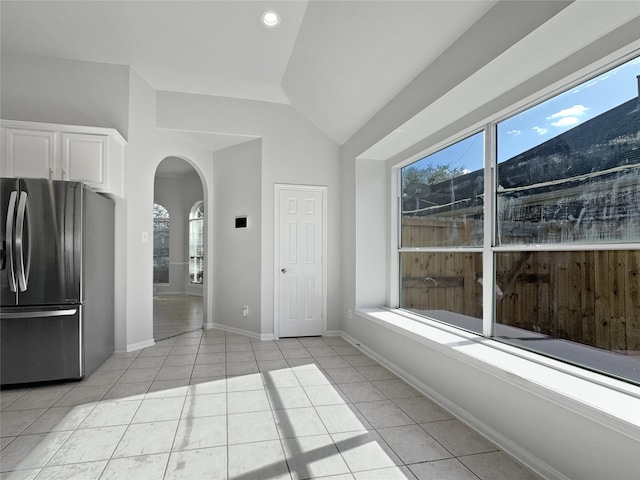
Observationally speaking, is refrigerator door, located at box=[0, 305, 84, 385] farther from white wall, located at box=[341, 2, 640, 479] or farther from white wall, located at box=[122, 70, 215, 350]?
white wall, located at box=[341, 2, 640, 479]

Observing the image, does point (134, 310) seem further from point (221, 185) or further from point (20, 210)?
point (221, 185)

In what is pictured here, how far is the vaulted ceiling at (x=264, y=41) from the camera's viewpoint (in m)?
2.65

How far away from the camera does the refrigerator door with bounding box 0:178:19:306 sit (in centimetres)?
301

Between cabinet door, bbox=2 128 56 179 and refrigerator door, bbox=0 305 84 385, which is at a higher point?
cabinet door, bbox=2 128 56 179

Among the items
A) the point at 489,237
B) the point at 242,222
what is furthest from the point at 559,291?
the point at 242,222

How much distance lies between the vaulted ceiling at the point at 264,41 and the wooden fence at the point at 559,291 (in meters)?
1.51

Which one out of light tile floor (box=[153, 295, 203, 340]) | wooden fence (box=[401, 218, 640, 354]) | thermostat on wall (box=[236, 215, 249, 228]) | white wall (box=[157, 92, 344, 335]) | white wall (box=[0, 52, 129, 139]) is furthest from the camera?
light tile floor (box=[153, 295, 203, 340])

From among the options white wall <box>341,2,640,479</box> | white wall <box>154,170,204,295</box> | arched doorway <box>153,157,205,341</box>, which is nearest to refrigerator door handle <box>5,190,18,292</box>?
white wall <box>341,2,640,479</box>

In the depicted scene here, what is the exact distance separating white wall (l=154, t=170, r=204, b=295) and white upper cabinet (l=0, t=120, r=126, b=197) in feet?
18.6

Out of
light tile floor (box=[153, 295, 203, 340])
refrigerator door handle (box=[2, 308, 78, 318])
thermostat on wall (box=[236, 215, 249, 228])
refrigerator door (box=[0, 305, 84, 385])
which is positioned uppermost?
thermostat on wall (box=[236, 215, 249, 228])

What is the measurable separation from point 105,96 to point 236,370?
3.44m

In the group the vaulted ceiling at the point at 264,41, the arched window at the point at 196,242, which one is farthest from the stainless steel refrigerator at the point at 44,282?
the arched window at the point at 196,242

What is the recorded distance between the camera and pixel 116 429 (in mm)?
2367

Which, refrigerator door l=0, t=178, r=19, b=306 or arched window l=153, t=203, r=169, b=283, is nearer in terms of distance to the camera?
refrigerator door l=0, t=178, r=19, b=306
